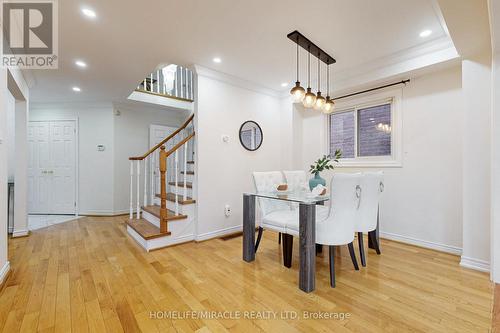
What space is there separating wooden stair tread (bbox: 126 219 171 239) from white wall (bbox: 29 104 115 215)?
184 cm

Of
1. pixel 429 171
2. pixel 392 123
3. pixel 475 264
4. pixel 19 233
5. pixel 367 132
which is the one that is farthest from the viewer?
pixel 367 132

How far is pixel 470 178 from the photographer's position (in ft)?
7.70

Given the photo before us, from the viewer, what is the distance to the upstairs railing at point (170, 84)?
480cm

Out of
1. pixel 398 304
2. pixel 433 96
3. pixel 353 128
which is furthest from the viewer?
pixel 353 128

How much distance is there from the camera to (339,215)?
6.42 feet

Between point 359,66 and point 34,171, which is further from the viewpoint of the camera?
point 34,171

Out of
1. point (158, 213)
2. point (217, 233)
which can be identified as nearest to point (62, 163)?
point (158, 213)

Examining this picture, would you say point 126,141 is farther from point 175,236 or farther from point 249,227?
point 249,227

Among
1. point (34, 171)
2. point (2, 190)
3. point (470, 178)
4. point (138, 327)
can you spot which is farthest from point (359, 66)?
point (34, 171)

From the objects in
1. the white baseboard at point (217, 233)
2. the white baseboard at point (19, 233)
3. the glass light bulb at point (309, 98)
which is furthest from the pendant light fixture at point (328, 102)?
the white baseboard at point (19, 233)

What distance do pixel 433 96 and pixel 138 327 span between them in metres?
3.91

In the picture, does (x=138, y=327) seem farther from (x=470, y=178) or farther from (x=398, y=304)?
(x=470, y=178)

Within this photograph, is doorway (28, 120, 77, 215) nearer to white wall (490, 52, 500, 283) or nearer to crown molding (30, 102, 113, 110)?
crown molding (30, 102, 113, 110)

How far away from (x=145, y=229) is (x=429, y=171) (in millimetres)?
3850
